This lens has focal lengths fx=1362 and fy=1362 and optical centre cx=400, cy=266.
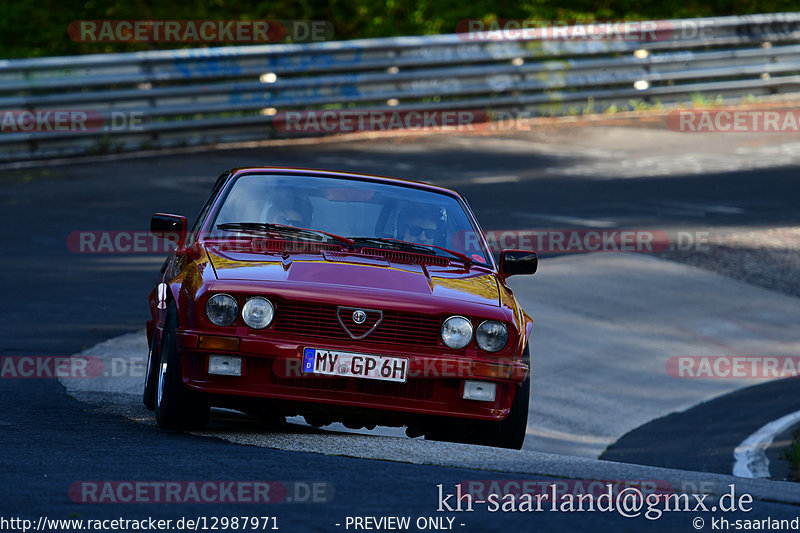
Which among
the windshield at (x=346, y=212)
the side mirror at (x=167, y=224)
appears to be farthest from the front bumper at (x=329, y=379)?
the side mirror at (x=167, y=224)

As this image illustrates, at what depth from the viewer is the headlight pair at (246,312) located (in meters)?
6.71

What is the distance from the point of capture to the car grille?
6.71 m

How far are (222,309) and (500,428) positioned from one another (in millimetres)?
1617

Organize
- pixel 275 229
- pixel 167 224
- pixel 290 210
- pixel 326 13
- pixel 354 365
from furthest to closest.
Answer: pixel 326 13, pixel 167 224, pixel 290 210, pixel 275 229, pixel 354 365

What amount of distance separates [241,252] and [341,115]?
13.5 meters

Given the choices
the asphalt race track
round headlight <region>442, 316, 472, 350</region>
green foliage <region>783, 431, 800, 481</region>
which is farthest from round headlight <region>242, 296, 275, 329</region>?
green foliage <region>783, 431, 800, 481</region>

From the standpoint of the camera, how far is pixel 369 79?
20.5 metres

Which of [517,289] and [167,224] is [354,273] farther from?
[517,289]

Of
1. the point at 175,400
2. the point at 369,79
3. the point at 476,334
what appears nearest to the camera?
the point at 175,400

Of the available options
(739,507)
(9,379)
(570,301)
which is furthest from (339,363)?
(570,301)

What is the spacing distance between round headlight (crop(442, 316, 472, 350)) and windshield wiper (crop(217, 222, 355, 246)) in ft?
3.29

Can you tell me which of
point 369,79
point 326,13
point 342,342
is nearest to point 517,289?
point 342,342

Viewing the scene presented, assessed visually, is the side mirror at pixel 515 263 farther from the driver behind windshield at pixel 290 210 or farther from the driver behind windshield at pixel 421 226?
the driver behind windshield at pixel 290 210

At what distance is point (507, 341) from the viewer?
22.7 ft
